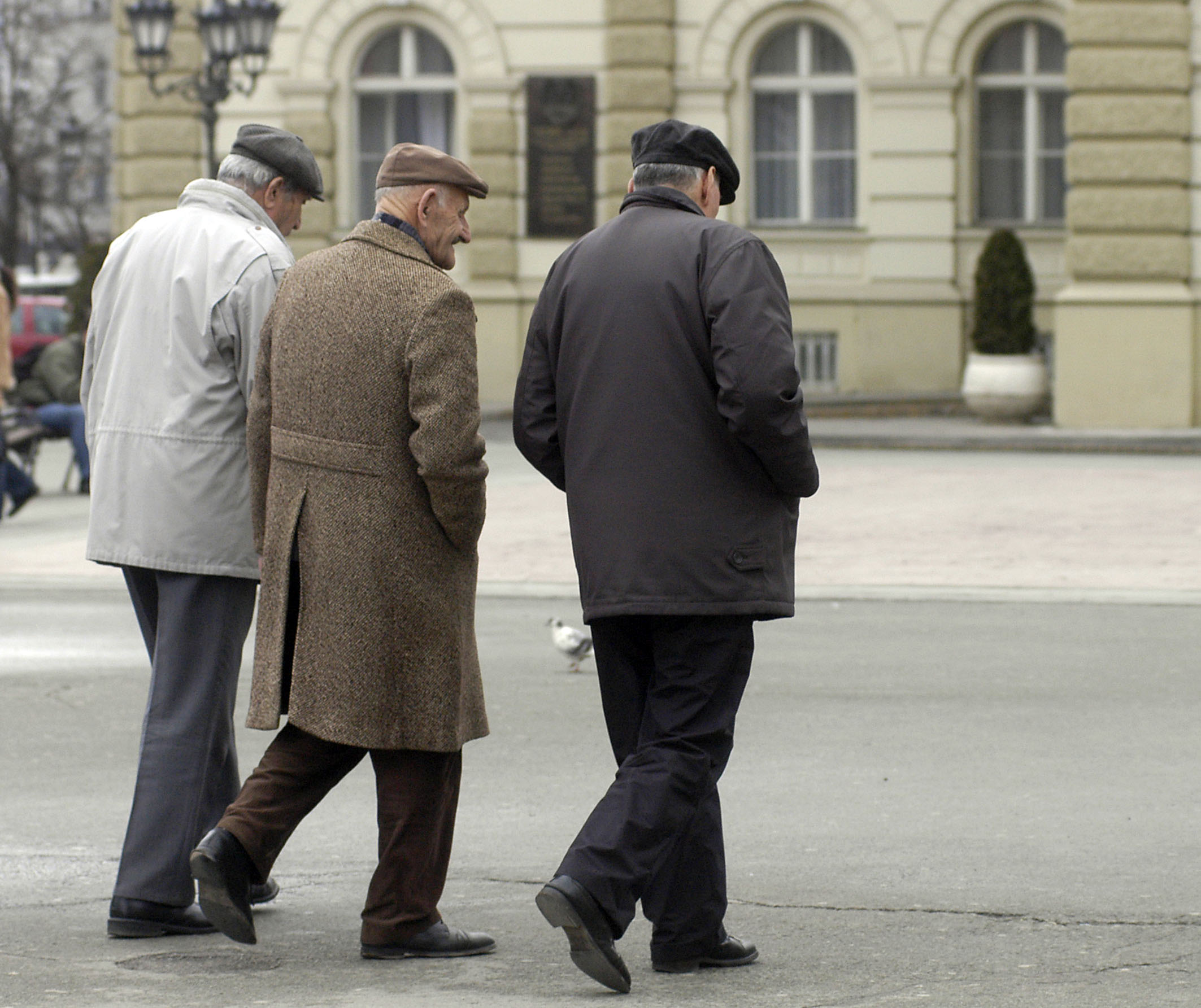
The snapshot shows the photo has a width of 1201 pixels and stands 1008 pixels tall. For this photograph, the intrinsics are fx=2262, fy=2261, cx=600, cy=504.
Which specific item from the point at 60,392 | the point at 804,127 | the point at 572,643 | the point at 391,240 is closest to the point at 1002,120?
the point at 804,127

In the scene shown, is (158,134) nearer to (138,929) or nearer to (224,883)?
(138,929)

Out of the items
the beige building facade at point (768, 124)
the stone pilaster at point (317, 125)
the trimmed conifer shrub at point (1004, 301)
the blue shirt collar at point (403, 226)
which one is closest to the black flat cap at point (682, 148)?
the blue shirt collar at point (403, 226)

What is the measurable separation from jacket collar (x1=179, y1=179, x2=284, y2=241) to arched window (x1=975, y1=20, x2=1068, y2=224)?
20.9 meters

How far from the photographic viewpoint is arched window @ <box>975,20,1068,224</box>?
25172 mm

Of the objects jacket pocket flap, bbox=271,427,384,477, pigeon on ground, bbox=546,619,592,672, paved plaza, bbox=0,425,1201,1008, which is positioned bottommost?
paved plaza, bbox=0,425,1201,1008

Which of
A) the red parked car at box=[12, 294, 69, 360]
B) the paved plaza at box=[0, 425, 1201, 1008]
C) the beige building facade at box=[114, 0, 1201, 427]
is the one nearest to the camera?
the paved plaza at box=[0, 425, 1201, 1008]

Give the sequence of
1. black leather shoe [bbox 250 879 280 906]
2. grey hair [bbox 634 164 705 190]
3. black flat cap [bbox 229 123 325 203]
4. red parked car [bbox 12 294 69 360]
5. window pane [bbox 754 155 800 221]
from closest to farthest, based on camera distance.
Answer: grey hair [bbox 634 164 705 190] → black flat cap [bbox 229 123 325 203] → black leather shoe [bbox 250 879 280 906] → window pane [bbox 754 155 800 221] → red parked car [bbox 12 294 69 360]

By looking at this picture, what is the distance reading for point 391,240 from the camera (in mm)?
4773

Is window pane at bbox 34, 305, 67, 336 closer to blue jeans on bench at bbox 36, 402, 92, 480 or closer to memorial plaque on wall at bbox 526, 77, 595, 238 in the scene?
memorial plaque on wall at bbox 526, 77, 595, 238

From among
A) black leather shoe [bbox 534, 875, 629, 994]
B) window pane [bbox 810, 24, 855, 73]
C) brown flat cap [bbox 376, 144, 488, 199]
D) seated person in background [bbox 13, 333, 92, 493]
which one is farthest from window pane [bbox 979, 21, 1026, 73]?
black leather shoe [bbox 534, 875, 629, 994]

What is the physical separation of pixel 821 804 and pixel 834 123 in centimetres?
2005

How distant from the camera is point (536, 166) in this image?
2494 centimetres

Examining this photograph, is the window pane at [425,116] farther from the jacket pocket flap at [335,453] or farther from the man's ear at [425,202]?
the jacket pocket flap at [335,453]

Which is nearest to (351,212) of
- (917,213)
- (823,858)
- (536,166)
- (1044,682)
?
(536,166)
